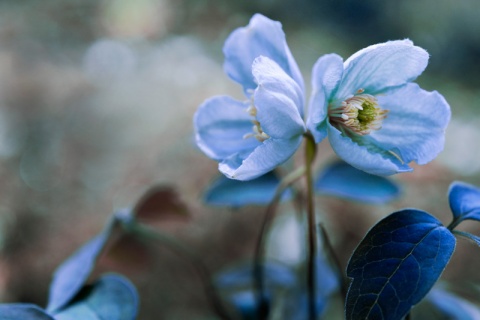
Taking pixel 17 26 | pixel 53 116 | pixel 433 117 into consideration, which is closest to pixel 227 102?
pixel 433 117

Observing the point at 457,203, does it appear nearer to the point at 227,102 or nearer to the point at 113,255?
the point at 227,102

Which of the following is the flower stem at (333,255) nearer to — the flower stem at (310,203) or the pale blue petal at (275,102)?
the flower stem at (310,203)

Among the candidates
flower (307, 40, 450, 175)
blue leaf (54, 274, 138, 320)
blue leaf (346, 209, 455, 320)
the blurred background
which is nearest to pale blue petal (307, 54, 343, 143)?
flower (307, 40, 450, 175)

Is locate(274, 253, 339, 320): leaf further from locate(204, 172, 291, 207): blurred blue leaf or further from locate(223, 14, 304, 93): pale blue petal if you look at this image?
locate(223, 14, 304, 93): pale blue petal

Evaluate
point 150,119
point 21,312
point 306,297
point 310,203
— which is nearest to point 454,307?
point 306,297

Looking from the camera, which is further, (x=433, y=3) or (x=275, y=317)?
(x=433, y=3)

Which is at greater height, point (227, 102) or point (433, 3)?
point (227, 102)
